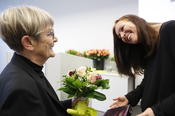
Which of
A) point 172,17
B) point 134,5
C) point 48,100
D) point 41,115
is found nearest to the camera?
point 41,115

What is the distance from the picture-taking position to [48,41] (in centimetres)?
102

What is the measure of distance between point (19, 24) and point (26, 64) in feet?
0.61

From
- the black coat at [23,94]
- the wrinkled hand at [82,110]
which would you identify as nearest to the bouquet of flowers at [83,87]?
the wrinkled hand at [82,110]

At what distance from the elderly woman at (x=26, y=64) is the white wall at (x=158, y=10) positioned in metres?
1.64

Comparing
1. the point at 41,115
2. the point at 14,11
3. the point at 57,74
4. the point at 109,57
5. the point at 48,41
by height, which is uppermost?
the point at 14,11

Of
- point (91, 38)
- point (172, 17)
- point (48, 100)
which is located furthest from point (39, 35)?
point (91, 38)

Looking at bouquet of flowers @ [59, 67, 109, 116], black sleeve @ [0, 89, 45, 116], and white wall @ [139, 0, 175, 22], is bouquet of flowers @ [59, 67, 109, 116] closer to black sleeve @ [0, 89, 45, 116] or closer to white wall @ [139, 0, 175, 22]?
black sleeve @ [0, 89, 45, 116]

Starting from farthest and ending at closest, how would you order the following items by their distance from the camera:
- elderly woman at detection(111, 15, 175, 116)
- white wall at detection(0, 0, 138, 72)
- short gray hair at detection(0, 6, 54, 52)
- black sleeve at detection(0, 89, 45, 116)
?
white wall at detection(0, 0, 138, 72)
elderly woman at detection(111, 15, 175, 116)
short gray hair at detection(0, 6, 54, 52)
black sleeve at detection(0, 89, 45, 116)

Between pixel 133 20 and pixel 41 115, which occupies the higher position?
pixel 133 20

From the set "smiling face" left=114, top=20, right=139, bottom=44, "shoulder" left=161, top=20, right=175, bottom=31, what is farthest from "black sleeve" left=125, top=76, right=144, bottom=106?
"shoulder" left=161, top=20, right=175, bottom=31

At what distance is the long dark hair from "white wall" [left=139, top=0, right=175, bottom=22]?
109cm

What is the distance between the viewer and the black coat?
0.78m

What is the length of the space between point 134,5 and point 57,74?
206cm

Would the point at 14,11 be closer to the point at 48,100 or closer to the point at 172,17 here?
the point at 48,100
